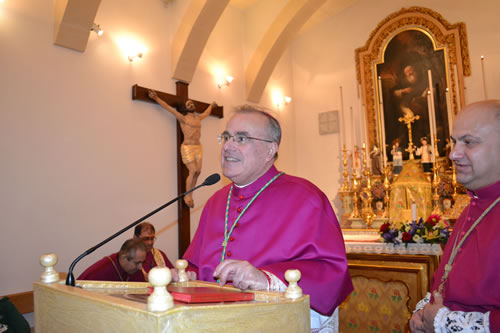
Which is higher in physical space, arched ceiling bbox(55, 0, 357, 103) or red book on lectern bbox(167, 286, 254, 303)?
arched ceiling bbox(55, 0, 357, 103)

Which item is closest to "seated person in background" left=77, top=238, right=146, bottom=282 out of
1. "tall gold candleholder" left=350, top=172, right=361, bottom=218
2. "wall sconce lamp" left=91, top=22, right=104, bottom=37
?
"wall sconce lamp" left=91, top=22, right=104, bottom=37

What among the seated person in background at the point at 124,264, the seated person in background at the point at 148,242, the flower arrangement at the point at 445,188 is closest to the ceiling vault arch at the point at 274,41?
the flower arrangement at the point at 445,188

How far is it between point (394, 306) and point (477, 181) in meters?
2.14

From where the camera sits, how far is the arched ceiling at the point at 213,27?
527 cm

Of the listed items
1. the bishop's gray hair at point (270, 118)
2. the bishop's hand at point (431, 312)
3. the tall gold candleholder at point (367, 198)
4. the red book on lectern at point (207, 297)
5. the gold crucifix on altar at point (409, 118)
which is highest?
the gold crucifix on altar at point (409, 118)

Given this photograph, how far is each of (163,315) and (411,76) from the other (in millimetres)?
8328

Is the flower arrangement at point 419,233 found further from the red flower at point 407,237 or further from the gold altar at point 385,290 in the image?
the gold altar at point 385,290

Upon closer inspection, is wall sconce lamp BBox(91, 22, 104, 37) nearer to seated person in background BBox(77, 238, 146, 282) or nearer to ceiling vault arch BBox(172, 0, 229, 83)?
ceiling vault arch BBox(172, 0, 229, 83)

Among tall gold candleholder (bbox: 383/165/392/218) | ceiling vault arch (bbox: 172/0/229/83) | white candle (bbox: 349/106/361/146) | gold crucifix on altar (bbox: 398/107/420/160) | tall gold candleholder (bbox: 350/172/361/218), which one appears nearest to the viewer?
ceiling vault arch (bbox: 172/0/229/83)

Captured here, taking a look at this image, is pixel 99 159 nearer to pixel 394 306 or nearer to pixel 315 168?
pixel 394 306

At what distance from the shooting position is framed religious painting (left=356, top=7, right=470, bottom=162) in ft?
25.2

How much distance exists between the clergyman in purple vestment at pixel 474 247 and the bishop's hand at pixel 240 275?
87 centimetres

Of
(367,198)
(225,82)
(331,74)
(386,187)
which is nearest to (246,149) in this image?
(386,187)

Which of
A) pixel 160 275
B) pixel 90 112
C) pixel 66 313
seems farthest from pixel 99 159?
pixel 160 275
